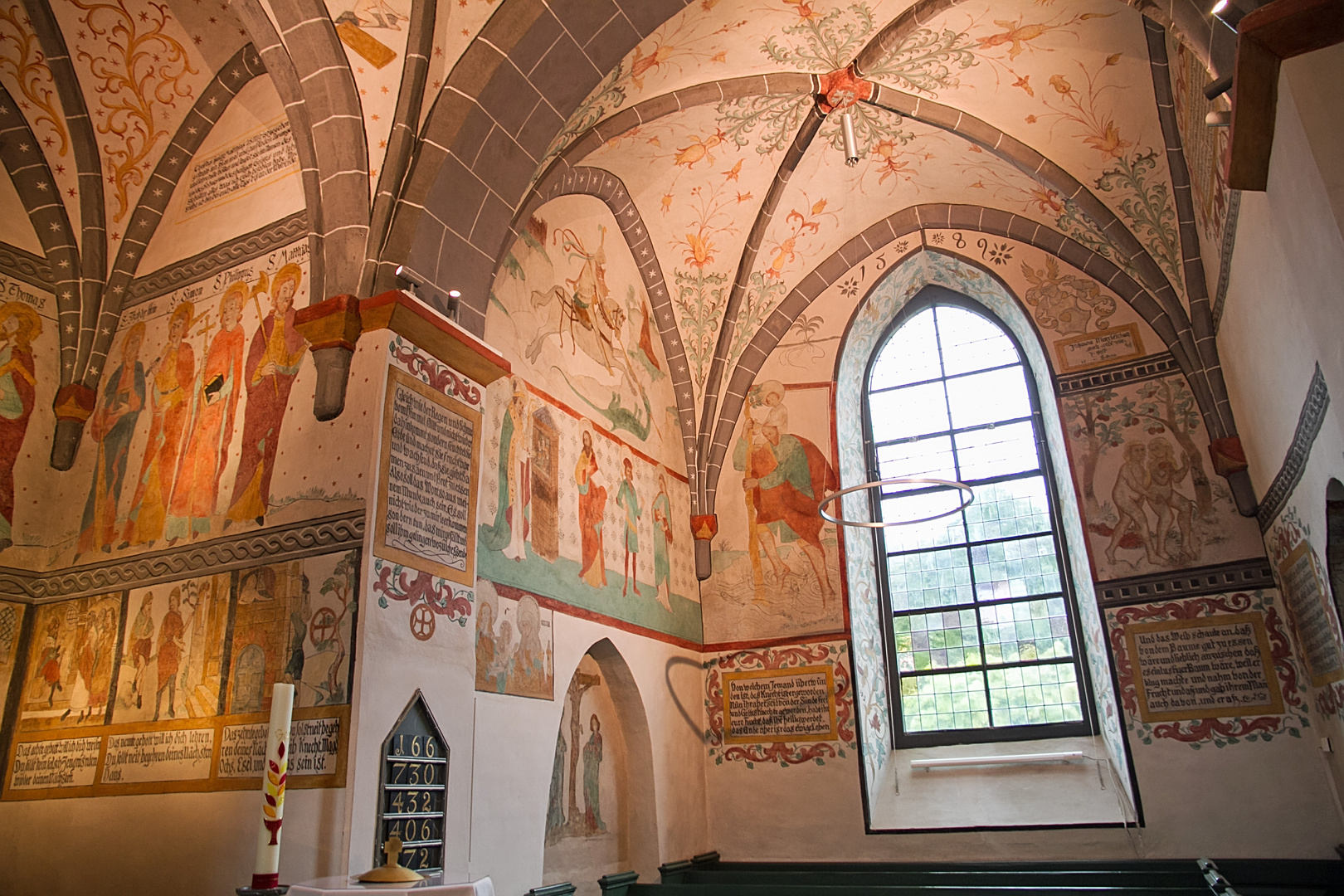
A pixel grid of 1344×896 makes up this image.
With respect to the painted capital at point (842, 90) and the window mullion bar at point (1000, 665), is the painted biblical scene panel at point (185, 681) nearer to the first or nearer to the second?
the painted capital at point (842, 90)

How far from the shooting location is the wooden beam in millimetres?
3617

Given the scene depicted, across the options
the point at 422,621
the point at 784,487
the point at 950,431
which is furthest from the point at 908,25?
the point at 422,621

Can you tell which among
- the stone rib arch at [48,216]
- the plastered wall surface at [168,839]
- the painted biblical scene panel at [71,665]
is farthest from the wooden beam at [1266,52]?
the stone rib arch at [48,216]

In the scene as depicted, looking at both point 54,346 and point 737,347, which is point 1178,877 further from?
point 54,346

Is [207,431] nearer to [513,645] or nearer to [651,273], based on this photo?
[513,645]

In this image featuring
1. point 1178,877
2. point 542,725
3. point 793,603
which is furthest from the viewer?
point 793,603

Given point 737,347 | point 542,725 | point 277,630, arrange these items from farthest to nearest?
point 737,347
point 542,725
point 277,630

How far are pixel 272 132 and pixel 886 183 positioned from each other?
242 inches

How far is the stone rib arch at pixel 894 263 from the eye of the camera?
9.55 meters

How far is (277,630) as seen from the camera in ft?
16.8

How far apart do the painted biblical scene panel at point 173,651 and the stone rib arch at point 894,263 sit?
18.3 feet

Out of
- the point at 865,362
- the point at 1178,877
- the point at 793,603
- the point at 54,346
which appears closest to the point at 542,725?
the point at 793,603

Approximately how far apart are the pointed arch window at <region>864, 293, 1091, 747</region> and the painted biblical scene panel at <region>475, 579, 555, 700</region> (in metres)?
4.22

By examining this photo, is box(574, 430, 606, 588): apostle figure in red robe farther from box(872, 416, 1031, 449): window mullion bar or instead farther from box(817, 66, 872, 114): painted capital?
box(872, 416, 1031, 449): window mullion bar
